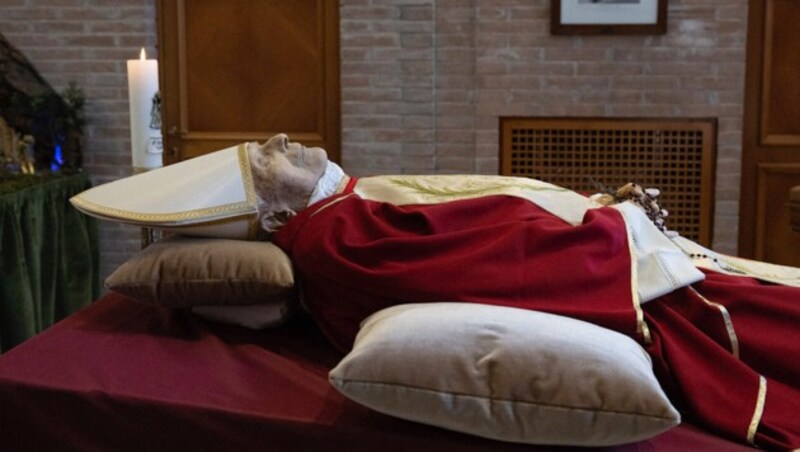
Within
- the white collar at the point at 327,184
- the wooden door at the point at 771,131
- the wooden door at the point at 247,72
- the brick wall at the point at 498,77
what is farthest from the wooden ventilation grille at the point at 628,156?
the white collar at the point at 327,184

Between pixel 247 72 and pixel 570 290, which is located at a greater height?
pixel 247 72

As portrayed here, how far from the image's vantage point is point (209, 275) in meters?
1.76

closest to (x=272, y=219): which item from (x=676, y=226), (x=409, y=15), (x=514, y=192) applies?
(x=514, y=192)

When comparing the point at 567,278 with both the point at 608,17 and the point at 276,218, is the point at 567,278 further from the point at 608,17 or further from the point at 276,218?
the point at 608,17

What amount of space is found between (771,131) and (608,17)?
84 centimetres

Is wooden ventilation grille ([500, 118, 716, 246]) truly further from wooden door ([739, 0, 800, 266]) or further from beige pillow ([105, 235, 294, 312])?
beige pillow ([105, 235, 294, 312])

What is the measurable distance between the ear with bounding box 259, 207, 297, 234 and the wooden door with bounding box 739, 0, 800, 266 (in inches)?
108

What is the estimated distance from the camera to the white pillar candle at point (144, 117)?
8.29ft

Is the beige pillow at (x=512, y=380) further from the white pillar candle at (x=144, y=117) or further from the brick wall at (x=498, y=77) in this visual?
the brick wall at (x=498, y=77)

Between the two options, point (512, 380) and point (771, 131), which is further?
point (771, 131)

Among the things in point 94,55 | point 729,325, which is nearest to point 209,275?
point 729,325

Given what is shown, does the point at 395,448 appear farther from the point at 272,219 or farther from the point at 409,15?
the point at 409,15

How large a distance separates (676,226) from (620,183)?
11.7 inches

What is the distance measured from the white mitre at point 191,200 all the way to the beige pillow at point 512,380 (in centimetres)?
53
